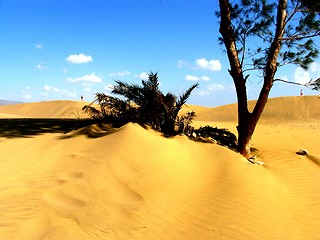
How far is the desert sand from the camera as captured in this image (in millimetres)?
3869

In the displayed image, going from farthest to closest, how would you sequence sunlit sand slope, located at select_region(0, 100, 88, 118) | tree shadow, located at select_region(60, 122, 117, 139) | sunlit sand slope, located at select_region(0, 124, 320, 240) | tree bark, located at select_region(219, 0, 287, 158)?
1. sunlit sand slope, located at select_region(0, 100, 88, 118)
2. tree bark, located at select_region(219, 0, 287, 158)
3. tree shadow, located at select_region(60, 122, 117, 139)
4. sunlit sand slope, located at select_region(0, 124, 320, 240)

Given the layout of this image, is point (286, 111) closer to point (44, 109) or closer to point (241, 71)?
point (241, 71)

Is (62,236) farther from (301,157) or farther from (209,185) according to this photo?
(301,157)

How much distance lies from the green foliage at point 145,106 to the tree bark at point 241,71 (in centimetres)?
112

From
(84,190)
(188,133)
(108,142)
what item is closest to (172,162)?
(108,142)

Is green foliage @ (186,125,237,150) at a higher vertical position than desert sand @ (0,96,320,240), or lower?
higher

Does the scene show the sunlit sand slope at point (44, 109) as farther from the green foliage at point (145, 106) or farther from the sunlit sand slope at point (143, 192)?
the sunlit sand slope at point (143, 192)

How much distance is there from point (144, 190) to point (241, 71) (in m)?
4.78

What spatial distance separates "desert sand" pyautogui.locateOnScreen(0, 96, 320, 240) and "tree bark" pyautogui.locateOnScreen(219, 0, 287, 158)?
114cm

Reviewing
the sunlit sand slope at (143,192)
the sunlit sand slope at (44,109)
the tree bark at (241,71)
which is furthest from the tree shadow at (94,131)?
the sunlit sand slope at (44,109)

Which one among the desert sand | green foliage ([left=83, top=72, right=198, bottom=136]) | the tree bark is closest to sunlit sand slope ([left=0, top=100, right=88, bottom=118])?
green foliage ([left=83, top=72, right=198, bottom=136])

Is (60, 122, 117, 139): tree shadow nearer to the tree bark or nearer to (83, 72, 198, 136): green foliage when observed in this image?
(83, 72, 198, 136): green foliage

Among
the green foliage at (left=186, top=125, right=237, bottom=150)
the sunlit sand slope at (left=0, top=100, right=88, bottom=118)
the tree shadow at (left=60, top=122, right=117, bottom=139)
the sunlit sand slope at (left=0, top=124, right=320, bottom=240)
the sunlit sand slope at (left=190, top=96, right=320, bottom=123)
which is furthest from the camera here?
the sunlit sand slope at (left=0, top=100, right=88, bottom=118)

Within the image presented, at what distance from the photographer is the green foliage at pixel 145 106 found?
26.7ft
